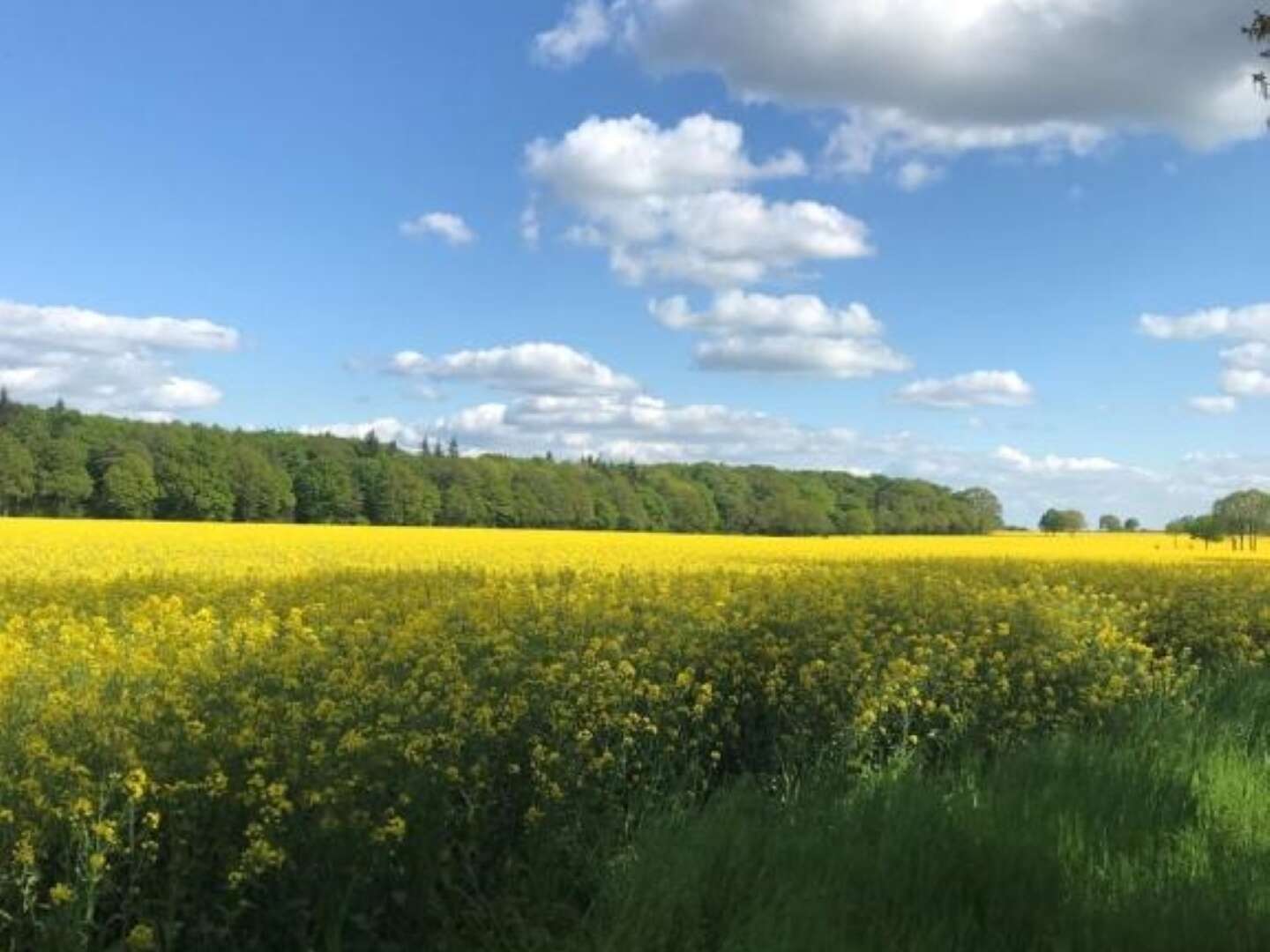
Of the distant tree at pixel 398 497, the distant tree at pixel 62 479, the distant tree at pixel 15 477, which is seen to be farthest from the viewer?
the distant tree at pixel 398 497

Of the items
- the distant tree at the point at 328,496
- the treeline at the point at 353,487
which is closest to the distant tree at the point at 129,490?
the treeline at the point at 353,487

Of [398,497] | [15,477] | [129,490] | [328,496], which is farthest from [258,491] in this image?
[15,477]

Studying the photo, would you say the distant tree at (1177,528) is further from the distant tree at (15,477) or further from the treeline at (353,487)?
the distant tree at (15,477)

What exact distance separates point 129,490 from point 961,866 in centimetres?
7808

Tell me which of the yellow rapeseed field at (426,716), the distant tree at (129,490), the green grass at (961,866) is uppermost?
the distant tree at (129,490)

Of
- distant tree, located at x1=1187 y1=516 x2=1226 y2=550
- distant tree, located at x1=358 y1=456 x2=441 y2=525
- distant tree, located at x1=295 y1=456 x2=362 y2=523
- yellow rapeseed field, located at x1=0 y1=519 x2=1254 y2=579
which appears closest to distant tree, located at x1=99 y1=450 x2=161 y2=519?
distant tree, located at x1=295 y1=456 x2=362 y2=523

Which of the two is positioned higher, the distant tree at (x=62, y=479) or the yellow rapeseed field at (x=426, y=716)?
the distant tree at (x=62, y=479)

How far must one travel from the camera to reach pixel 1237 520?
2469 inches

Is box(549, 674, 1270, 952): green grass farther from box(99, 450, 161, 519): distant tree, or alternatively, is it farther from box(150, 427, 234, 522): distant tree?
box(99, 450, 161, 519): distant tree

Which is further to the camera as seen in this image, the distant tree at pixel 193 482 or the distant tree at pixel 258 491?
the distant tree at pixel 258 491

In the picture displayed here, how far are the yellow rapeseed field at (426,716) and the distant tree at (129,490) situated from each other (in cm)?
6854

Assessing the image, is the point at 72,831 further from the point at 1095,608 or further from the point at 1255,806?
the point at 1095,608

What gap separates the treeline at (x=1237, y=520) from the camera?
6222cm

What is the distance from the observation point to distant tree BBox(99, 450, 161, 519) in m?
75.1
